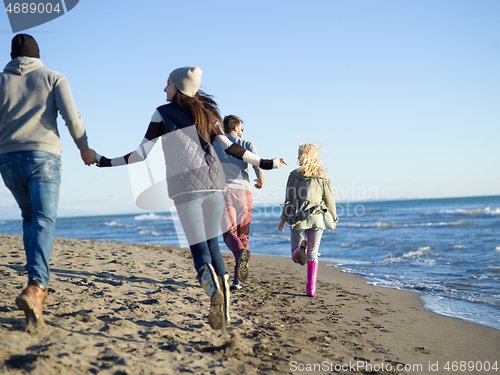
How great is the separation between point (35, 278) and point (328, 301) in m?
3.10

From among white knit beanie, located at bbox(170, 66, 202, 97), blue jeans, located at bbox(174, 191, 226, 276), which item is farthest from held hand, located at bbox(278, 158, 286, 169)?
white knit beanie, located at bbox(170, 66, 202, 97)

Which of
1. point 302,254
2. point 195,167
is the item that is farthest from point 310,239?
point 195,167

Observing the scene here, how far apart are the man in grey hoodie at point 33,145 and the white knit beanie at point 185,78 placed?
0.73 metres

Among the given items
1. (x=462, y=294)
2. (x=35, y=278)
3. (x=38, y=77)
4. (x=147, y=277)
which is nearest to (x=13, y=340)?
(x=35, y=278)

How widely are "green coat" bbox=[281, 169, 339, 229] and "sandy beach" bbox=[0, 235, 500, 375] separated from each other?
925 mm

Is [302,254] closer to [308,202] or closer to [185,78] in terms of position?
[308,202]

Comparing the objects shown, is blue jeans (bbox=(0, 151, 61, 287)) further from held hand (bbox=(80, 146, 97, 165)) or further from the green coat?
the green coat

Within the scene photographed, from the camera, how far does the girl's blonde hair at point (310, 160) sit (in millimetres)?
4410

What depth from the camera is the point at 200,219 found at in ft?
8.35

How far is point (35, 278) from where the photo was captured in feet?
7.57

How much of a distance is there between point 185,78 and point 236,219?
7.49 feet

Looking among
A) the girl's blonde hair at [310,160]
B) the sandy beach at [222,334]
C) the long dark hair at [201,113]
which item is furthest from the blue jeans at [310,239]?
the long dark hair at [201,113]

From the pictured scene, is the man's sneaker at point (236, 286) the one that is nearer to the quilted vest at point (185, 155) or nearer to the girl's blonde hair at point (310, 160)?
the girl's blonde hair at point (310, 160)

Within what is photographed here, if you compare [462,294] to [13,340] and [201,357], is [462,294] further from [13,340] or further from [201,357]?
[13,340]
